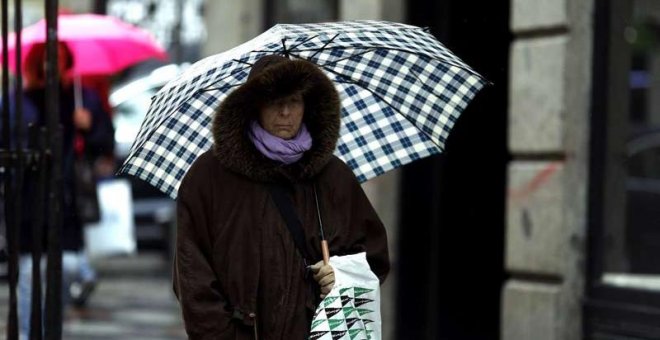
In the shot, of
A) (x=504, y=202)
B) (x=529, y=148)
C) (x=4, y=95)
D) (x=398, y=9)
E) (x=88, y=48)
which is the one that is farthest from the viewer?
(x=88, y=48)

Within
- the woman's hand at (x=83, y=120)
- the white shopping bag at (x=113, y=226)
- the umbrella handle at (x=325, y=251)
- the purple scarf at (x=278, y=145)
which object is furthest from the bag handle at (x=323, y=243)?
the white shopping bag at (x=113, y=226)

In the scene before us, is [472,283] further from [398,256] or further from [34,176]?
[34,176]

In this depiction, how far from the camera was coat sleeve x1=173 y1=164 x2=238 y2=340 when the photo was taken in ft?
14.6

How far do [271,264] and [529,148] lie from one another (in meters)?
3.63

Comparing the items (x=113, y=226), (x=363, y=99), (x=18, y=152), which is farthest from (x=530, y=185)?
(x=113, y=226)

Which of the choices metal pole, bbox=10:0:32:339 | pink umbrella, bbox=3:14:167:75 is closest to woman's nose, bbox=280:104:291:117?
metal pole, bbox=10:0:32:339

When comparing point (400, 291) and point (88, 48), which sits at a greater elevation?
point (88, 48)

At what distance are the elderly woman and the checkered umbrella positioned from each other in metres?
0.31

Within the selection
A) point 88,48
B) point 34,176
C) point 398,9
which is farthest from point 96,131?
point 34,176

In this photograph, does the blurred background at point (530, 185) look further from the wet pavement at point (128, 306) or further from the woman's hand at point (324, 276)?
the woman's hand at point (324, 276)

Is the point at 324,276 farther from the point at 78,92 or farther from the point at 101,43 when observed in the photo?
the point at 78,92

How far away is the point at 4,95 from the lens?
19.5 feet

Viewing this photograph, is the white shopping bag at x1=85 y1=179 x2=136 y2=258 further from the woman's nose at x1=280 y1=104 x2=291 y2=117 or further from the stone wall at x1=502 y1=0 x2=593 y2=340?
the woman's nose at x1=280 y1=104 x2=291 y2=117

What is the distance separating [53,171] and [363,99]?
1.48m
